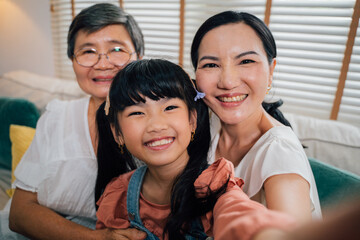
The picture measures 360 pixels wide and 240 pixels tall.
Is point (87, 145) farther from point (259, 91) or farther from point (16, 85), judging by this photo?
point (16, 85)

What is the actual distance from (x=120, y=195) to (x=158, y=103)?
0.47m

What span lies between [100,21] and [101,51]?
149 mm

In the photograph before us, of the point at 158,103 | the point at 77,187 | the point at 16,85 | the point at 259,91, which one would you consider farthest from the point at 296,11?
the point at 16,85

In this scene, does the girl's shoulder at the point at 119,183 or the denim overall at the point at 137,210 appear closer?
the denim overall at the point at 137,210

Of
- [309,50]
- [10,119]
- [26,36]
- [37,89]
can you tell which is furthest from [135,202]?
[26,36]

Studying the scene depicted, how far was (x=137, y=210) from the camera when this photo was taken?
1.07 meters

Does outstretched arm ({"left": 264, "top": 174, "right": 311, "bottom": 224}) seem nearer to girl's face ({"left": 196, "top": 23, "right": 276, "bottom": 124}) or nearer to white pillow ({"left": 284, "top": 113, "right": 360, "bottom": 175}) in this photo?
girl's face ({"left": 196, "top": 23, "right": 276, "bottom": 124})

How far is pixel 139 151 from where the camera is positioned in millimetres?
995

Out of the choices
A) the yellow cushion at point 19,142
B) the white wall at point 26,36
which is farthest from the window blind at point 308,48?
the white wall at point 26,36

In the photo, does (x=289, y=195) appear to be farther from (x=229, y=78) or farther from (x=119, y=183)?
(x=119, y=183)

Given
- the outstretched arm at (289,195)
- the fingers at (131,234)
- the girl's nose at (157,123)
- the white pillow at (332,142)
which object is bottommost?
the fingers at (131,234)

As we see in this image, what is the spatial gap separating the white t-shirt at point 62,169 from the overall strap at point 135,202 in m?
0.33

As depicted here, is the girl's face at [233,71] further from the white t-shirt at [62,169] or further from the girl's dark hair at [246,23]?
the white t-shirt at [62,169]

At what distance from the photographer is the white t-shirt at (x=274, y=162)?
91cm
